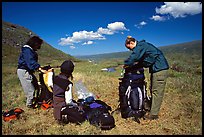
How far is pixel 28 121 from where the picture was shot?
7.70m

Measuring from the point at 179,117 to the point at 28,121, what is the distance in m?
5.14

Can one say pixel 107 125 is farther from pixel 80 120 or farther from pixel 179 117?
pixel 179 117

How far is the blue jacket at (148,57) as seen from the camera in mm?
7172

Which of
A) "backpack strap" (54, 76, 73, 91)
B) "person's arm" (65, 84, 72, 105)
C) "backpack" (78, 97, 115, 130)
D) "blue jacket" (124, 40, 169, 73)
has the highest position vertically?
"blue jacket" (124, 40, 169, 73)

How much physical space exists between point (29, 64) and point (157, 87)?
4.55m

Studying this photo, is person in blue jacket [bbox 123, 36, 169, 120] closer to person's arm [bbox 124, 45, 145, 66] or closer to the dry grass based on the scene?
person's arm [bbox 124, 45, 145, 66]

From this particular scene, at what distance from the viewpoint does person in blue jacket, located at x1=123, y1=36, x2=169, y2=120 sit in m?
7.21

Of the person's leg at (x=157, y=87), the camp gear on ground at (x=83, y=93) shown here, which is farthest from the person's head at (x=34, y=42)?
the person's leg at (x=157, y=87)

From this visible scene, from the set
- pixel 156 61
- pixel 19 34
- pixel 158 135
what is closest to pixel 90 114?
pixel 158 135

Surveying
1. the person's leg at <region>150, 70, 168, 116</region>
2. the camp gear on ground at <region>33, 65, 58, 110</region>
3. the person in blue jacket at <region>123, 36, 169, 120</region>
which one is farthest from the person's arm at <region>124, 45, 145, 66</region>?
the camp gear on ground at <region>33, 65, 58, 110</region>

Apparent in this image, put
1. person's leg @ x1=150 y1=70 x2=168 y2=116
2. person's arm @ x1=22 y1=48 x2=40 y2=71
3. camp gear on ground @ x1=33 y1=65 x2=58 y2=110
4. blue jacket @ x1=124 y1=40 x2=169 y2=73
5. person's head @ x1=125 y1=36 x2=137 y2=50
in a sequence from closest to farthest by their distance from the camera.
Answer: blue jacket @ x1=124 y1=40 x2=169 y2=73
person's leg @ x1=150 y1=70 x2=168 y2=116
person's head @ x1=125 y1=36 x2=137 y2=50
person's arm @ x1=22 y1=48 x2=40 y2=71
camp gear on ground @ x1=33 y1=65 x2=58 y2=110

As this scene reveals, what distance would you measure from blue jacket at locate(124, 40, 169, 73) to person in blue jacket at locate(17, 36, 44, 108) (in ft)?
11.2

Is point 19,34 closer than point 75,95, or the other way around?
point 75,95

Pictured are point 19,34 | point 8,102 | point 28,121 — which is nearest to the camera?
point 28,121
